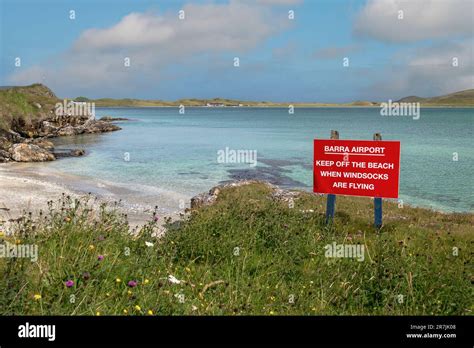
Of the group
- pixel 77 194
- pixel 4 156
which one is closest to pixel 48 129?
pixel 4 156

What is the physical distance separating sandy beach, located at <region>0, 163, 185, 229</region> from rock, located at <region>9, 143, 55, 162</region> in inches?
272

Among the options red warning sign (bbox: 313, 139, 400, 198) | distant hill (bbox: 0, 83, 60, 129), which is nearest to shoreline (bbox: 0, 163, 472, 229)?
red warning sign (bbox: 313, 139, 400, 198)

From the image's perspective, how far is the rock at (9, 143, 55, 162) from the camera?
4234cm

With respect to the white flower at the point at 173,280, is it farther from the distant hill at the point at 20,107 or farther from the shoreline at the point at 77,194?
the distant hill at the point at 20,107

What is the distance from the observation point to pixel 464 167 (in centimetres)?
4181

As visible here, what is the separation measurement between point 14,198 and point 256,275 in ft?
61.1

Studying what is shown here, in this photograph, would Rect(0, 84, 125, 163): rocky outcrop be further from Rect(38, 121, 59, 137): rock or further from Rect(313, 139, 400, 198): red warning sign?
Rect(313, 139, 400, 198): red warning sign

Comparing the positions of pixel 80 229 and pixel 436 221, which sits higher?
pixel 80 229

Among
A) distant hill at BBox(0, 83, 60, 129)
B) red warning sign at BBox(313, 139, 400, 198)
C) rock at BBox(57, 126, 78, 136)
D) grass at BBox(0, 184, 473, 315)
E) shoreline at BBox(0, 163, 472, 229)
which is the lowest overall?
shoreline at BBox(0, 163, 472, 229)

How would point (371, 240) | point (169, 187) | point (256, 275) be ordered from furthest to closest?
point (169, 187) < point (371, 240) < point (256, 275)
